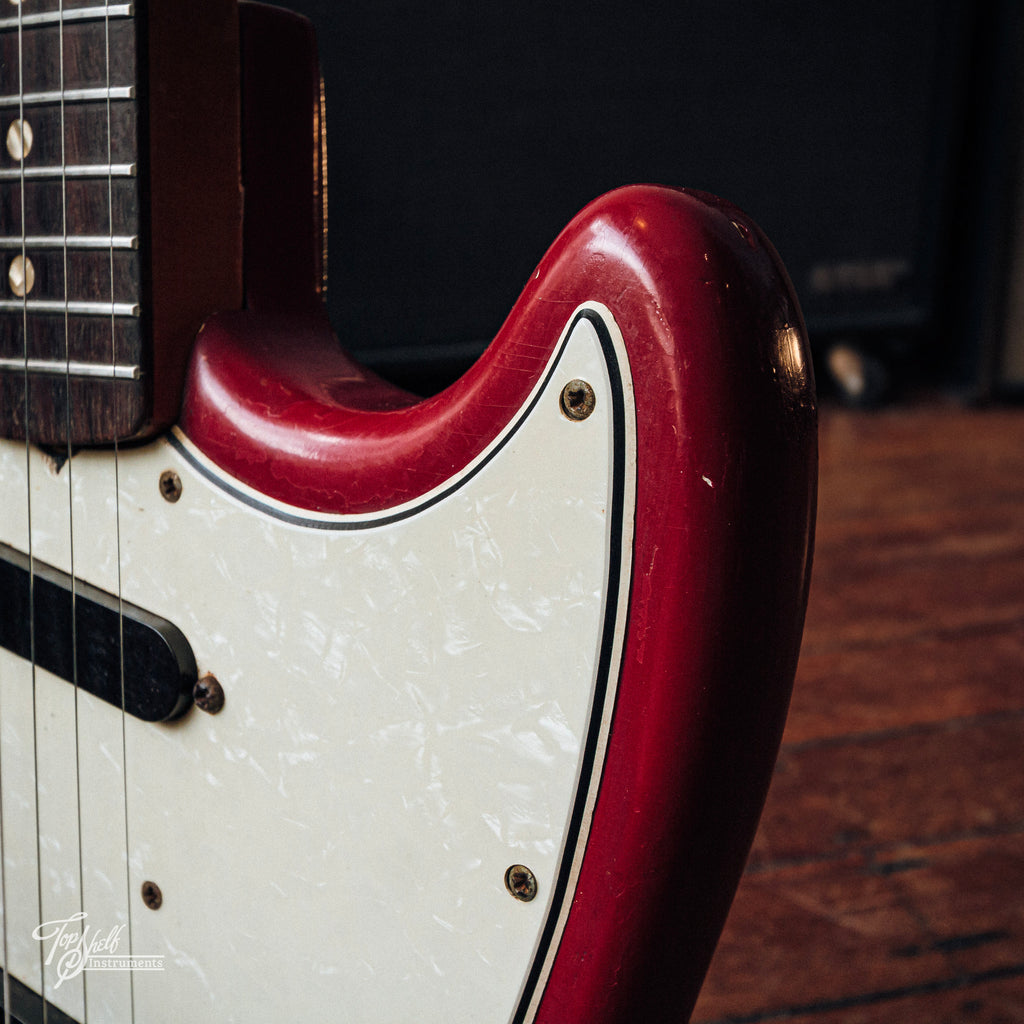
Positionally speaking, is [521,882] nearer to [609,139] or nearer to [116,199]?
[116,199]

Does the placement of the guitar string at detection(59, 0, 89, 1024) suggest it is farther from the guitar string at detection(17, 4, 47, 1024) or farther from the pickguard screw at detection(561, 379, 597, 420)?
the pickguard screw at detection(561, 379, 597, 420)

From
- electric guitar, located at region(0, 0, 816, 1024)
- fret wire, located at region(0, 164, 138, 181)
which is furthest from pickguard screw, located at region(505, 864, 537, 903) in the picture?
fret wire, located at region(0, 164, 138, 181)

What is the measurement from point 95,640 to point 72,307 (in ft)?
0.34

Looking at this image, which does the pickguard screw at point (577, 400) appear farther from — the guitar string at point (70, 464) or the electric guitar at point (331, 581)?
the guitar string at point (70, 464)

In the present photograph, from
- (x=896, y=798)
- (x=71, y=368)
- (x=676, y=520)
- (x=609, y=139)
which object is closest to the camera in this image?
(x=676, y=520)

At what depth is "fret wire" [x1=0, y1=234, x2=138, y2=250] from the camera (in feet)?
1.08

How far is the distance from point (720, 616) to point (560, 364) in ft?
0.22

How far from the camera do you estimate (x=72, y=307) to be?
34 centimetres

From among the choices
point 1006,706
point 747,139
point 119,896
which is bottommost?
point 1006,706

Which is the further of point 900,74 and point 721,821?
point 900,74

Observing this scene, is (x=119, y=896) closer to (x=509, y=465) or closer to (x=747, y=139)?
(x=509, y=465)

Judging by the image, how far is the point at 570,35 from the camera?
148cm

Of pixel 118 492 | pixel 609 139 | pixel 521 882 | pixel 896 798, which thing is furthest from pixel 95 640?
pixel 609 139

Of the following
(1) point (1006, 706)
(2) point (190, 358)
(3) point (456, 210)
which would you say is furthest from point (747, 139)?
(2) point (190, 358)
